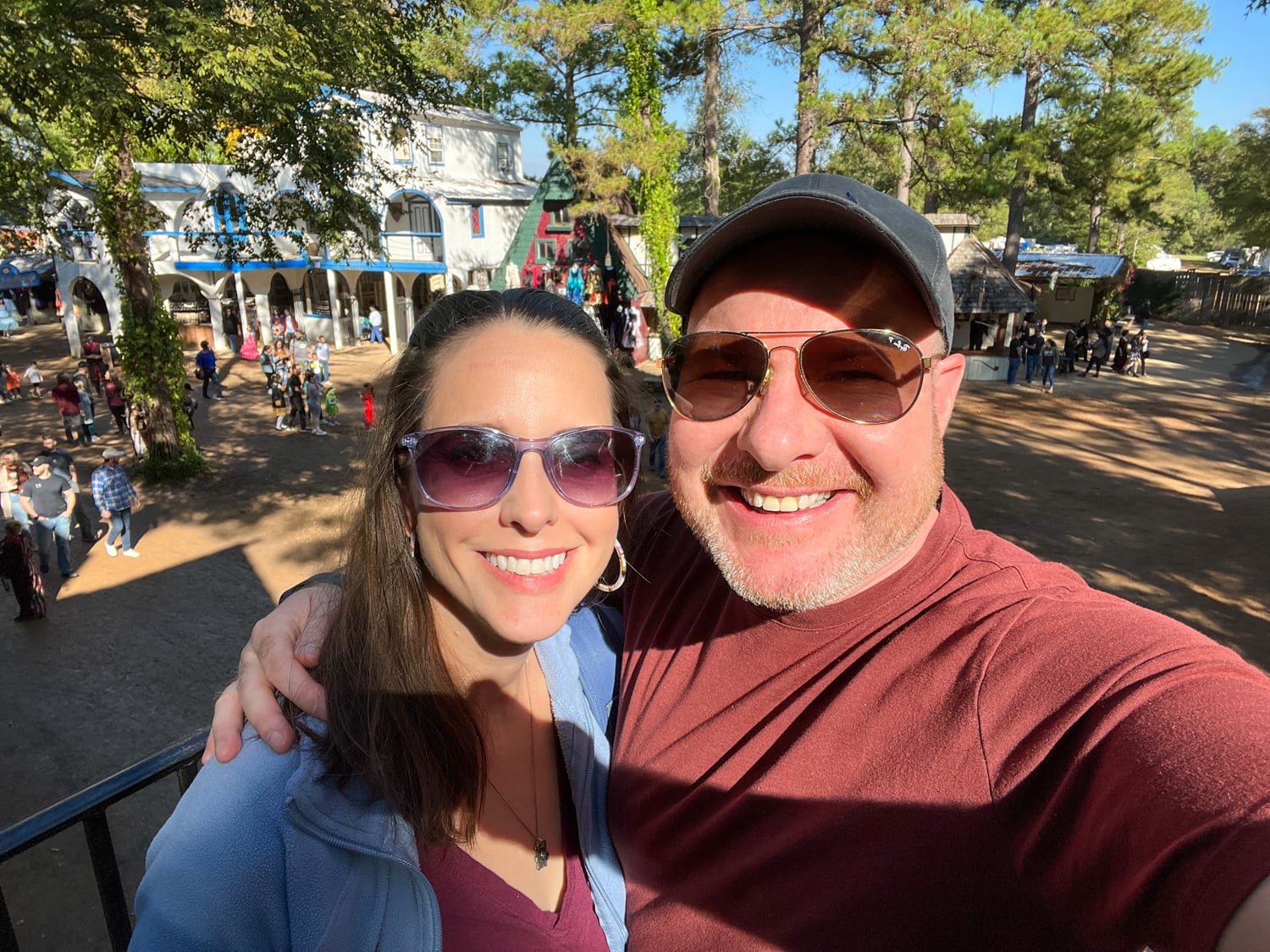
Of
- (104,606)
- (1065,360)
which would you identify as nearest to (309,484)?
(104,606)

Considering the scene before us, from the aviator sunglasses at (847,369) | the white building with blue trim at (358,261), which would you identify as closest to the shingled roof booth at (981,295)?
the white building with blue trim at (358,261)

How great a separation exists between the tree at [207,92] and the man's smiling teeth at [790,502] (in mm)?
7380

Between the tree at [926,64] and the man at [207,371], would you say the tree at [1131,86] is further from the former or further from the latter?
the man at [207,371]

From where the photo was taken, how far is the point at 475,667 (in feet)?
5.75

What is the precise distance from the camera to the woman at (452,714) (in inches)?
49.2

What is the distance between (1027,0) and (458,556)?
25777mm

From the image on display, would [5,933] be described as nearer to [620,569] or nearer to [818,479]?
[620,569]

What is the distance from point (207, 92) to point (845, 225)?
8274 mm

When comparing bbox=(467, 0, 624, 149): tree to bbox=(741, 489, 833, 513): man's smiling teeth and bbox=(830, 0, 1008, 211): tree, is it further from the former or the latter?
bbox=(741, 489, 833, 513): man's smiling teeth

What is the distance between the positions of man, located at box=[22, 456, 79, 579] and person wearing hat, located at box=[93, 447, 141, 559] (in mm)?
322

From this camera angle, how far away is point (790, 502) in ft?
5.08

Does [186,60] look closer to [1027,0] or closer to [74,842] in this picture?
[74,842]

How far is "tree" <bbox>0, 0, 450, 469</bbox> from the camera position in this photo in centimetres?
638

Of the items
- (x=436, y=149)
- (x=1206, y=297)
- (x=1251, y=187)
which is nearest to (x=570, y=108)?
(x=436, y=149)
